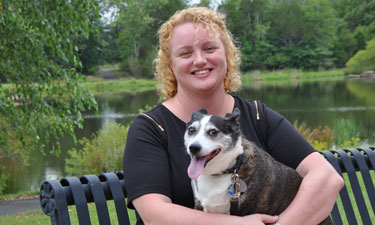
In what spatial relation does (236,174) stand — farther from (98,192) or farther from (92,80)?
(92,80)

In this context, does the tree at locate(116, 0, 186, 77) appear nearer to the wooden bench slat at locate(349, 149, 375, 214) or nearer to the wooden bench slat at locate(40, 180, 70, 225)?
the wooden bench slat at locate(349, 149, 375, 214)

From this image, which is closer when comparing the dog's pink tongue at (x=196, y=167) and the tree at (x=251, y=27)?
the dog's pink tongue at (x=196, y=167)

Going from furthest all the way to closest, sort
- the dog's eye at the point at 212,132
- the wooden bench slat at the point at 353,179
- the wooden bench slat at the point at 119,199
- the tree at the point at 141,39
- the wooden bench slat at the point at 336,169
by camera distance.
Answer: the tree at the point at 141,39
the wooden bench slat at the point at 353,179
the wooden bench slat at the point at 336,169
the wooden bench slat at the point at 119,199
the dog's eye at the point at 212,132

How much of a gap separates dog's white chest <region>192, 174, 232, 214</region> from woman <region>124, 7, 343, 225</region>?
6 centimetres

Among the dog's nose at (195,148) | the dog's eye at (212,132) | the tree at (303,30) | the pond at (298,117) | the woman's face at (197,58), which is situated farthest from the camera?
the tree at (303,30)

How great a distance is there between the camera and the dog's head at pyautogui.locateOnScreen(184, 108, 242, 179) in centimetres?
205

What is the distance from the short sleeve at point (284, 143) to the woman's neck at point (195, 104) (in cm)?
30

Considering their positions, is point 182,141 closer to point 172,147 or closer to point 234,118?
point 172,147

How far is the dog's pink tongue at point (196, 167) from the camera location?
2.03 m

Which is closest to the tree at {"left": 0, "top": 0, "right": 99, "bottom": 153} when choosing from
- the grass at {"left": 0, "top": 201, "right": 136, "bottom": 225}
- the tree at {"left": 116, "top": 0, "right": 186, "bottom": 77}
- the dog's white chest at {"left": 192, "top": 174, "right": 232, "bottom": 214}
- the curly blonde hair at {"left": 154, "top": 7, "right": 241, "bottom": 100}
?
the grass at {"left": 0, "top": 201, "right": 136, "bottom": 225}

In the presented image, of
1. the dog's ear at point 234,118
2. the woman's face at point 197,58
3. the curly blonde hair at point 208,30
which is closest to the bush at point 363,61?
the curly blonde hair at point 208,30

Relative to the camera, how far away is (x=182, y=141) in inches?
99.8

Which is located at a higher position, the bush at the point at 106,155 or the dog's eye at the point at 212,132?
the dog's eye at the point at 212,132

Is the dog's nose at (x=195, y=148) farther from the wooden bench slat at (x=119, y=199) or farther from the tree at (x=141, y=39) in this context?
the tree at (x=141, y=39)
